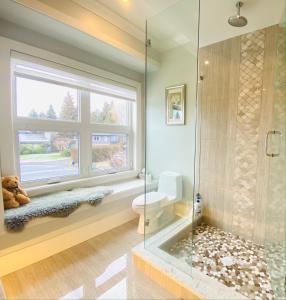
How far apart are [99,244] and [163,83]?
8.18ft

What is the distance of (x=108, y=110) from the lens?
3.06 metres

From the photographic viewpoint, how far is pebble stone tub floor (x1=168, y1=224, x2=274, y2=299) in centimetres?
154

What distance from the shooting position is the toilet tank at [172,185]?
274 cm

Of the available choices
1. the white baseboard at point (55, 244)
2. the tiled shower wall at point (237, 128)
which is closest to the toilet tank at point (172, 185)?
the tiled shower wall at point (237, 128)

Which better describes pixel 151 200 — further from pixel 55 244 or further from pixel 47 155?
pixel 47 155

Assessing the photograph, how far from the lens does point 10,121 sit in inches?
78.3

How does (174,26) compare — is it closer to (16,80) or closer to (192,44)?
(192,44)

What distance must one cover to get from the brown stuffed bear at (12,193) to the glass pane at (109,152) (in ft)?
3.47

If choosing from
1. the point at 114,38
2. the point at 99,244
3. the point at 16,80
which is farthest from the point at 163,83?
the point at 99,244

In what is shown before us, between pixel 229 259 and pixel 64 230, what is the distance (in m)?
1.79

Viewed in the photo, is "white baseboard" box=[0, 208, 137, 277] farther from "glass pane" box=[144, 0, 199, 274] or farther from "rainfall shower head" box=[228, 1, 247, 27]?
"rainfall shower head" box=[228, 1, 247, 27]

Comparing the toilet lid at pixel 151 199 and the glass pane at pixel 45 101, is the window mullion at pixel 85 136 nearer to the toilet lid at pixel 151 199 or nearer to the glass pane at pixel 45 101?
the glass pane at pixel 45 101

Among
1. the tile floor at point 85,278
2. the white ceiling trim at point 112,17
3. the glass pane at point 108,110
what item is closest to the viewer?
the tile floor at point 85,278

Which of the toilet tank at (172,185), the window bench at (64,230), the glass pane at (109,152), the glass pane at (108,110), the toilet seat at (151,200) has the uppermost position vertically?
the glass pane at (108,110)
